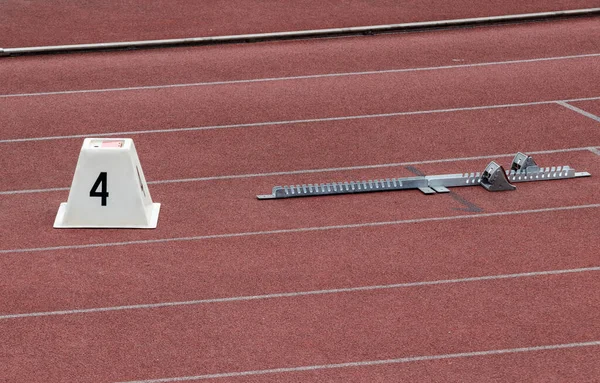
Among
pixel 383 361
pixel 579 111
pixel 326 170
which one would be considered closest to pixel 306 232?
pixel 326 170

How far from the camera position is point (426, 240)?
875 centimetres

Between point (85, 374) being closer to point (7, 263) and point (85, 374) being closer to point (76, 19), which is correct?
point (7, 263)

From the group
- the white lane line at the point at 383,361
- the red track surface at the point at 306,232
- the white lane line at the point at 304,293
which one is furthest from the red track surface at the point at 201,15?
the white lane line at the point at 383,361

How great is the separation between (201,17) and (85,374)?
9890 millimetres

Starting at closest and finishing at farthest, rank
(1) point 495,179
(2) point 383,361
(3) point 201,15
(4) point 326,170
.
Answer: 1. (2) point 383,361
2. (1) point 495,179
3. (4) point 326,170
4. (3) point 201,15

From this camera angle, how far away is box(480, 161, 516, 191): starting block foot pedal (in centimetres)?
971

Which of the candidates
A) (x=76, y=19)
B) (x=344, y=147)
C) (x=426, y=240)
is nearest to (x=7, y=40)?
(x=76, y=19)

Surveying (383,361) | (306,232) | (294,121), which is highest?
(294,121)

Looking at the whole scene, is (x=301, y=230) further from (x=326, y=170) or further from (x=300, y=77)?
(x=300, y=77)

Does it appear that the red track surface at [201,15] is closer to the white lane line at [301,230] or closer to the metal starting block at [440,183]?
the metal starting block at [440,183]

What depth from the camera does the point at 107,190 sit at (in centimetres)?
891

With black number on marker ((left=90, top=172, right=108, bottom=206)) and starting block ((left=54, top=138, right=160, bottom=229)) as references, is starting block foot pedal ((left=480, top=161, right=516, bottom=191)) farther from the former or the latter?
black number on marker ((left=90, top=172, right=108, bottom=206))

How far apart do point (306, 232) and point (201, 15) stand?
780 cm

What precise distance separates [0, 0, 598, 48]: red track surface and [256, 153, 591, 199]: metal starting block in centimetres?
595
